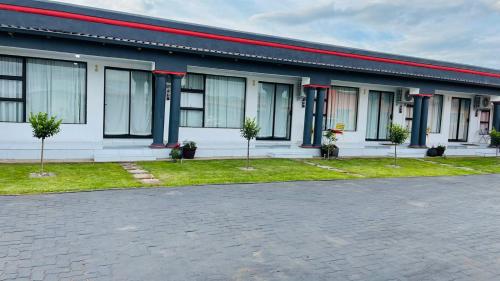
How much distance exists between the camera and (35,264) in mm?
4848

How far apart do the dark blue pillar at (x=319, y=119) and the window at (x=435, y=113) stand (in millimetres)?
8232

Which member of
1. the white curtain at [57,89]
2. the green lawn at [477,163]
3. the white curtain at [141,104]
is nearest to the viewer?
the white curtain at [57,89]

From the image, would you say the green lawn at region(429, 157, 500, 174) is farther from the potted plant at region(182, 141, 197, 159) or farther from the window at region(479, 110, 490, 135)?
the potted plant at region(182, 141, 197, 159)

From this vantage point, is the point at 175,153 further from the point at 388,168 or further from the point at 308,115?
the point at 388,168

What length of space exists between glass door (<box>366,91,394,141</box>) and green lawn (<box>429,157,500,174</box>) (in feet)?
10.1

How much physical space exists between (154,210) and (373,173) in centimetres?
814

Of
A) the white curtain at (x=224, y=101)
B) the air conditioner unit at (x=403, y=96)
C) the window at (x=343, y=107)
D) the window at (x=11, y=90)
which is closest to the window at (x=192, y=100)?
the white curtain at (x=224, y=101)

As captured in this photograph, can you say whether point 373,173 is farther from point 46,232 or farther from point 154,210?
point 46,232

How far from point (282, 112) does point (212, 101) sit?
11.1 feet

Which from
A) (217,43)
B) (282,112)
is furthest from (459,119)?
(217,43)

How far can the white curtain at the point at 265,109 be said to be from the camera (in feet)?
57.2

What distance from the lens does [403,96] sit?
2014cm

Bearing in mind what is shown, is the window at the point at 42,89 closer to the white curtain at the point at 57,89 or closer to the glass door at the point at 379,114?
the white curtain at the point at 57,89

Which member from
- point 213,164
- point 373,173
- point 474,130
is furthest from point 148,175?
point 474,130
